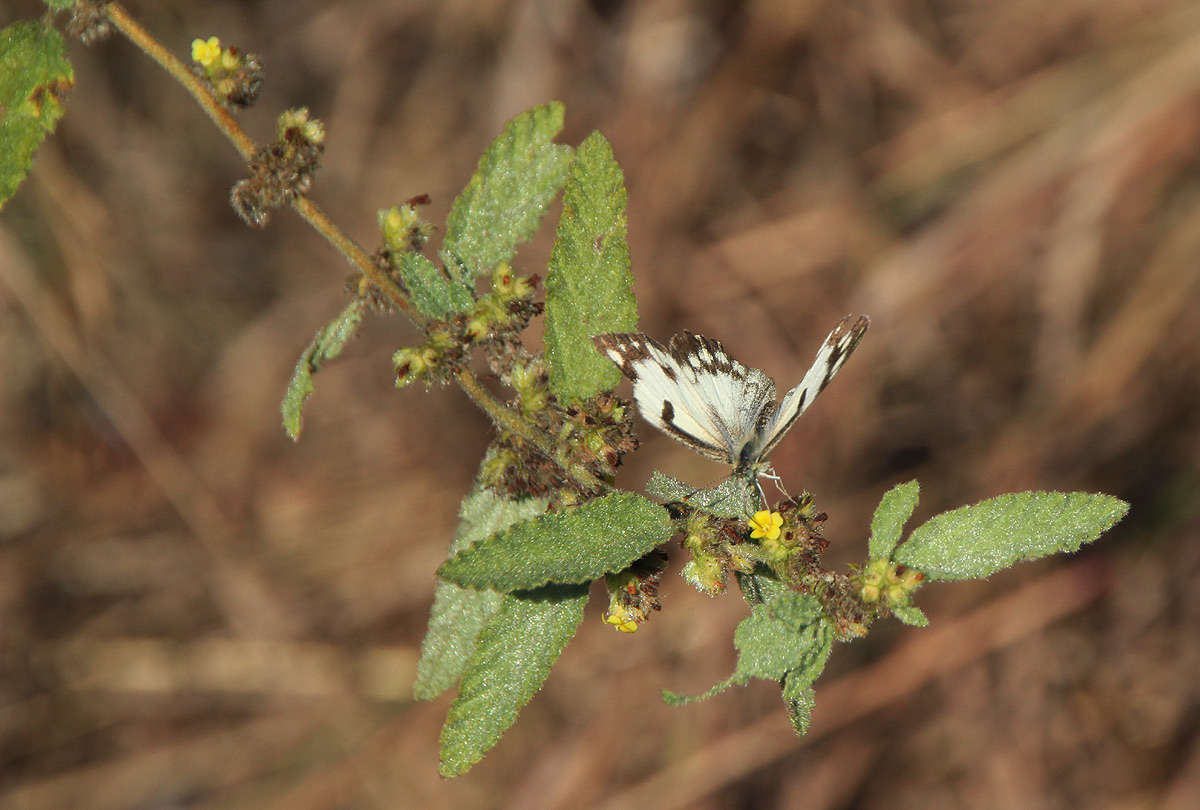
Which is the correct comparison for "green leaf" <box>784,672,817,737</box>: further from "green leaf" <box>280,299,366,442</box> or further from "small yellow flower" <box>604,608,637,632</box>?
"green leaf" <box>280,299,366,442</box>

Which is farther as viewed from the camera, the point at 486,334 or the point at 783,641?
the point at 486,334

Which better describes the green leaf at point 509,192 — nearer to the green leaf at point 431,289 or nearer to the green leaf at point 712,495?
the green leaf at point 431,289

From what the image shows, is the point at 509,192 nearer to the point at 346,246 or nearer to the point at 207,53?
the point at 346,246

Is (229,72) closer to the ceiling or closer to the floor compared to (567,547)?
closer to the ceiling

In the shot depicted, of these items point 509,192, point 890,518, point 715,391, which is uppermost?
point 509,192

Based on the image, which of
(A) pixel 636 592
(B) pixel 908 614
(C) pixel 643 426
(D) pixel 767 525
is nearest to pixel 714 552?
(D) pixel 767 525

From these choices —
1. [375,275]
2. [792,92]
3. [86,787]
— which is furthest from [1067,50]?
[86,787]
